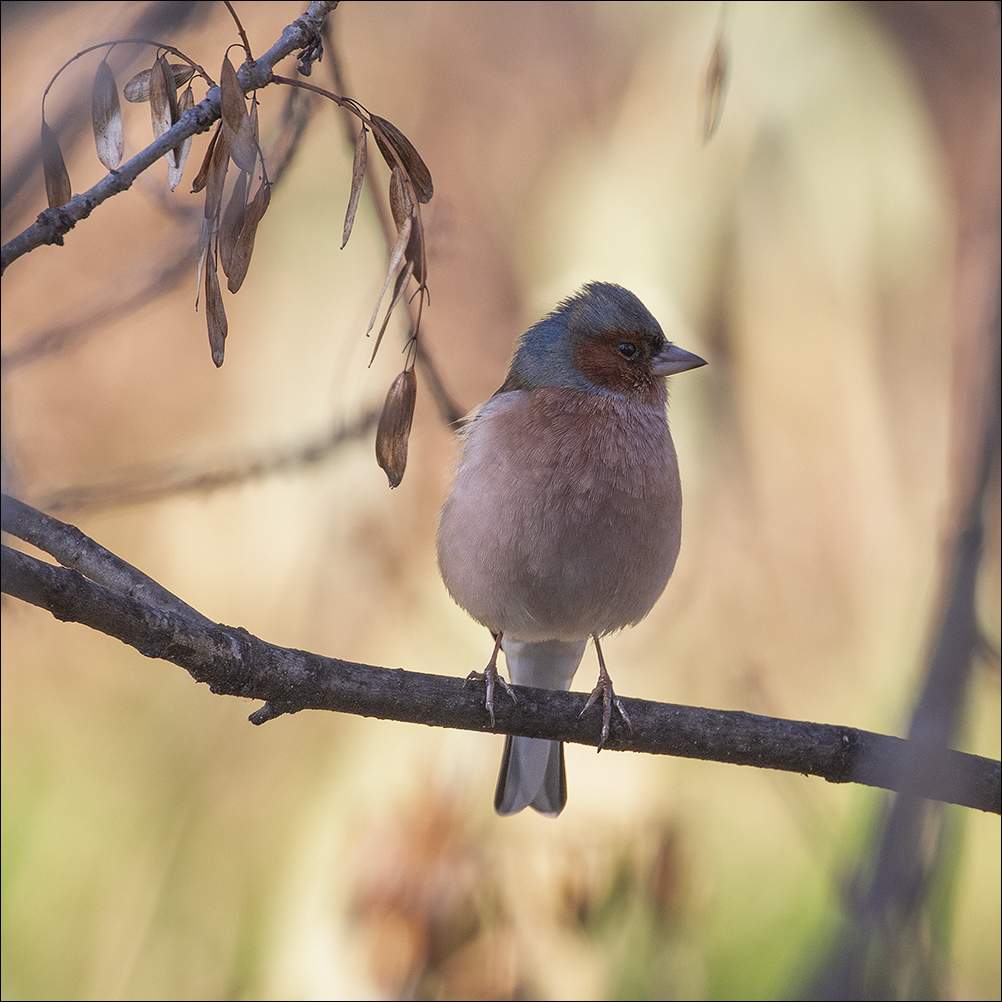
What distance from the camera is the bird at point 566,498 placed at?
11.2ft

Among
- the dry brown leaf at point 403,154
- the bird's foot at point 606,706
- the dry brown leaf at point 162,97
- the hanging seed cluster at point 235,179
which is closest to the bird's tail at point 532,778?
the bird's foot at point 606,706

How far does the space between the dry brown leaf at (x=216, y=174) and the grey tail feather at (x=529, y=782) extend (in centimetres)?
253

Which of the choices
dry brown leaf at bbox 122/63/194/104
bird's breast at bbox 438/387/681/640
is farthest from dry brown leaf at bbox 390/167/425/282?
bird's breast at bbox 438/387/681/640

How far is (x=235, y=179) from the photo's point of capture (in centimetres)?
191

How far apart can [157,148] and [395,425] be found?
651 millimetres

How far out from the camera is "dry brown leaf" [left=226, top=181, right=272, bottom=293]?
178 cm

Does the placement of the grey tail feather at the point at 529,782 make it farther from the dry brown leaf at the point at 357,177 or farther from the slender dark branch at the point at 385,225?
the dry brown leaf at the point at 357,177

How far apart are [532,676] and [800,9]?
4484 millimetres

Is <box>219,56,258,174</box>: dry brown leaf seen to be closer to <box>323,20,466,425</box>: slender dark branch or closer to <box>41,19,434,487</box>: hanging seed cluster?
<box>41,19,434,487</box>: hanging seed cluster

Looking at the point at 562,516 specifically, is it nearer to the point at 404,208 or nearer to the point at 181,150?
the point at 404,208

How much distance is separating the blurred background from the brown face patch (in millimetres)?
1313

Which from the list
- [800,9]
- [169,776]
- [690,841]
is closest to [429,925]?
[690,841]

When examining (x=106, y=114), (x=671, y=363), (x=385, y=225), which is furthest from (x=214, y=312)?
(x=671, y=363)

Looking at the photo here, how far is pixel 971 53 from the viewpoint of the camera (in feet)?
21.5
